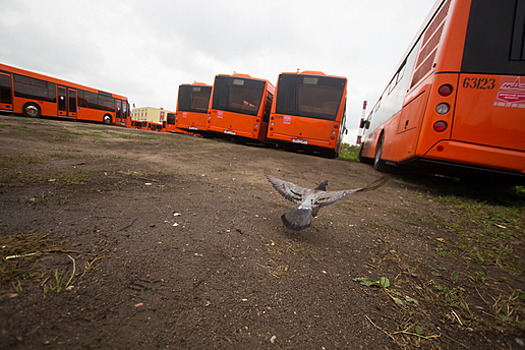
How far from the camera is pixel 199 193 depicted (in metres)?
2.90

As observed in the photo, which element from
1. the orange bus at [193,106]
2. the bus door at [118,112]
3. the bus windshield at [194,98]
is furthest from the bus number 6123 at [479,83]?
the bus door at [118,112]

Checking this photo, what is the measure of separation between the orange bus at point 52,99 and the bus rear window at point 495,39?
22464 millimetres

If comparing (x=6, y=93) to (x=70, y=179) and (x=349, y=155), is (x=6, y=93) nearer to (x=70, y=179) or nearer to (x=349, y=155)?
(x=70, y=179)

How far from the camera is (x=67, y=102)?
17.6 m

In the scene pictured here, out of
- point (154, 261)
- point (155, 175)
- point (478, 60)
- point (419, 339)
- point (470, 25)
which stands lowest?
point (419, 339)

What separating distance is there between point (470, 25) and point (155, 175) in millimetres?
5660

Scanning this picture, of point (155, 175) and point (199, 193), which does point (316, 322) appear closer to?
point (199, 193)

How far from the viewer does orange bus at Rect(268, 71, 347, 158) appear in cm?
948

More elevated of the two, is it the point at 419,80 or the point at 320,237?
the point at 419,80

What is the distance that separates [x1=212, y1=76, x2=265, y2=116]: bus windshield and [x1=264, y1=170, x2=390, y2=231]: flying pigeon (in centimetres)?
953

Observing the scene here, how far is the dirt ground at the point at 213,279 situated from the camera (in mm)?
1041

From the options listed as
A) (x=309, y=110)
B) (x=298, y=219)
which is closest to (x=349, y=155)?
(x=309, y=110)

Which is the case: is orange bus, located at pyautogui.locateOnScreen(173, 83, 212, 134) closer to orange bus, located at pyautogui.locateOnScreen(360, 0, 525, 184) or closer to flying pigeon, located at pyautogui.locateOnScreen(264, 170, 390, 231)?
orange bus, located at pyautogui.locateOnScreen(360, 0, 525, 184)

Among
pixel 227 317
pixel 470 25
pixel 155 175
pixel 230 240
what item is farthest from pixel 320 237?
pixel 470 25
